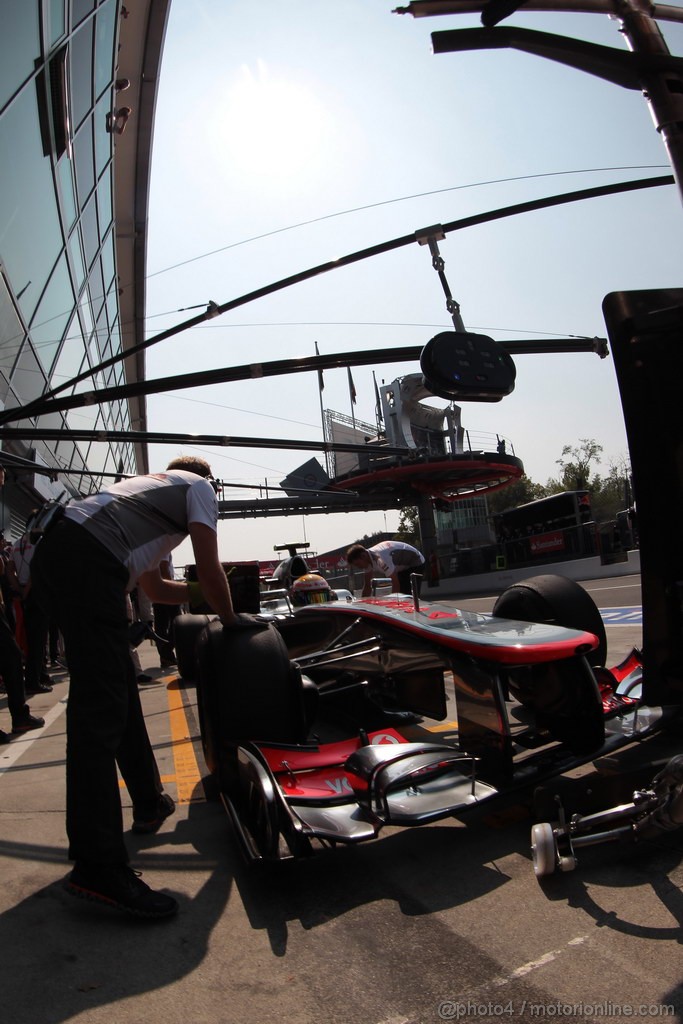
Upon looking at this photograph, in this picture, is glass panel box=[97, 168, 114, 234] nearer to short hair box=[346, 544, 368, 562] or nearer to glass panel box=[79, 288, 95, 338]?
glass panel box=[79, 288, 95, 338]

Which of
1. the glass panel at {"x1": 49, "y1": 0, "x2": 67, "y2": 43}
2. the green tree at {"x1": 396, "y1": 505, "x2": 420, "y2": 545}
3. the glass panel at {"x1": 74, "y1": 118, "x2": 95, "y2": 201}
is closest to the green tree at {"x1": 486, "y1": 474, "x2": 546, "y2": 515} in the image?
the green tree at {"x1": 396, "y1": 505, "x2": 420, "y2": 545}

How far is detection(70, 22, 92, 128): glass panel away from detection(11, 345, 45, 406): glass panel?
3245 millimetres

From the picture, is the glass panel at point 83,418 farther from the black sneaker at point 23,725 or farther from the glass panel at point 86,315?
the black sneaker at point 23,725

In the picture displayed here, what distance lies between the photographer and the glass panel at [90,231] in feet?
36.6

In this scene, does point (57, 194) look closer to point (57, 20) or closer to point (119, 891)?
point (57, 20)

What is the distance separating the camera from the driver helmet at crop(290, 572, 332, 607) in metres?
6.25

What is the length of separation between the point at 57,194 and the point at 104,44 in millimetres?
2351

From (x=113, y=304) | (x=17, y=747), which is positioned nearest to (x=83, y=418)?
(x=113, y=304)

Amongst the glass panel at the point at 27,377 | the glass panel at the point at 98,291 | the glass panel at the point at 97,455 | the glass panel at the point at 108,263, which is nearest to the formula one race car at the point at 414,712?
the glass panel at the point at 27,377

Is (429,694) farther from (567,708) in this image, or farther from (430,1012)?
(430,1012)

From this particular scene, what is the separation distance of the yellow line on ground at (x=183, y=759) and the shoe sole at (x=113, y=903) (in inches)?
44.0

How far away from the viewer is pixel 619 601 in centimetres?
1169

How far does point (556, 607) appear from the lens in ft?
11.7

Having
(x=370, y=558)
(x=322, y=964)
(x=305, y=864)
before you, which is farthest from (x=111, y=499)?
(x=370, y=558)
